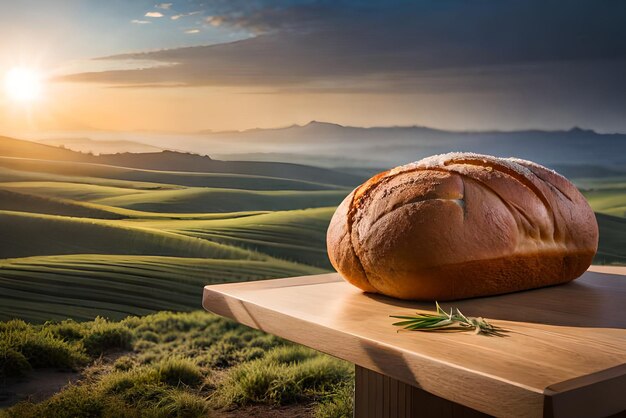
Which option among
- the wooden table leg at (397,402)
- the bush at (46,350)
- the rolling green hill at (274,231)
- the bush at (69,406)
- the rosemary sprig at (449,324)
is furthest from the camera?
the rolling green hill at (274,231)

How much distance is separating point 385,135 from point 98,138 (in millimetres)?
1515

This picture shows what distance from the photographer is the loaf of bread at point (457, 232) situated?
115 centimetres

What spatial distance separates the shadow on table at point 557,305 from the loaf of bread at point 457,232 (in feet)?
0.06

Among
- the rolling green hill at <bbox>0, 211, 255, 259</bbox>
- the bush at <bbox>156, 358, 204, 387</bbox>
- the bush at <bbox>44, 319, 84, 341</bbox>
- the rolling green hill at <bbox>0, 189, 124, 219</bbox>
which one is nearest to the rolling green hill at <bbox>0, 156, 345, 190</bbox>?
the rolling green hill at <bbox>0, 189, 124, 219</bbox>

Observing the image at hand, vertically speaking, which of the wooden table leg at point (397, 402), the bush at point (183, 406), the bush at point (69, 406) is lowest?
the bush at point (183, 406)

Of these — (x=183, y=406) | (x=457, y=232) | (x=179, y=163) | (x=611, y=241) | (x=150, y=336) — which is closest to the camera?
(x=457, y=232)

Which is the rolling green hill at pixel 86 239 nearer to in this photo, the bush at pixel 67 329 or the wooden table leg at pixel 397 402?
the bush at pixel 67 329

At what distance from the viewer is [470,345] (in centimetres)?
88

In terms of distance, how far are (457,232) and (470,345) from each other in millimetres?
315

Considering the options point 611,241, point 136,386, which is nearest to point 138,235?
point 136,386

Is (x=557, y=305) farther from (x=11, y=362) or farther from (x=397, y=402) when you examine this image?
(x=11, y=362)

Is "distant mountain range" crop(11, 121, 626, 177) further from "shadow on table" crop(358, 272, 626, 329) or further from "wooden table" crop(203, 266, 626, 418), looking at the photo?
"shadow on table" crop(358, 272, 626, 329)

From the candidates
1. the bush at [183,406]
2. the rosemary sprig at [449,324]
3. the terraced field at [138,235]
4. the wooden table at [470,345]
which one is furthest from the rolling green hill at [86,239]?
the rosemary sprig at [449,324]

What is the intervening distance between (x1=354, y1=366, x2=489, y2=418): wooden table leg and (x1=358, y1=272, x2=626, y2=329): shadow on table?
15 centimetres
